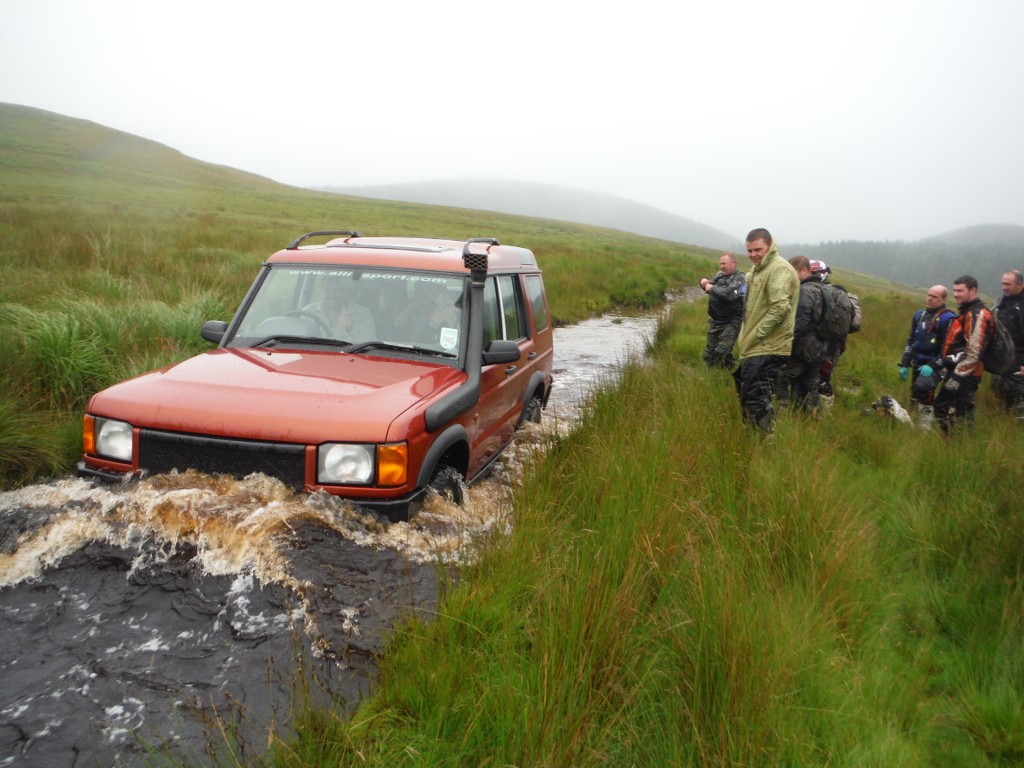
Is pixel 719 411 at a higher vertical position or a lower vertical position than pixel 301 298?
lower

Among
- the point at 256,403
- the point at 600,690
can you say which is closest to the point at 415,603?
the point at 600,690

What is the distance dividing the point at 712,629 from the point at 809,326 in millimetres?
5401

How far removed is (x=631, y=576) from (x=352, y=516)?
1.33 metres

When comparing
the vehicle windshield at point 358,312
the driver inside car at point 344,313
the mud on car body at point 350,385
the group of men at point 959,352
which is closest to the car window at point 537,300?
the mud on car body at point 350,385

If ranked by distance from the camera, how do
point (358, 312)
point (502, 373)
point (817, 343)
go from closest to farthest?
point (358, 312) < point (502, 373) < point (817, 343)

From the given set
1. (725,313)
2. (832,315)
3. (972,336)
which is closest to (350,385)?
(832,315)

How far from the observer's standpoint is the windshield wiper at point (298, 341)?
461 centimetres

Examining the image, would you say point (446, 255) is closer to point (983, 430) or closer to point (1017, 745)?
point (1017, 745)

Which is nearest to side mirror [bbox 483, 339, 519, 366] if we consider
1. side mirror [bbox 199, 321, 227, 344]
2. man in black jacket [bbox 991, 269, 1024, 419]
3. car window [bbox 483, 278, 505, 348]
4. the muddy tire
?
car window [bbox 483, 278, 505, 348]

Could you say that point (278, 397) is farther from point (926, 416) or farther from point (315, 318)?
point (926, 416)

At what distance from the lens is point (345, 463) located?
343 cm

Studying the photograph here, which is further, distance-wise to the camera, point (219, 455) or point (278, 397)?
point (278, 397)

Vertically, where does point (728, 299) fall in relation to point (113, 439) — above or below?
above

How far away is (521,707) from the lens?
234cm
